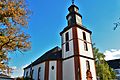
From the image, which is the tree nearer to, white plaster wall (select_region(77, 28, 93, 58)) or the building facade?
white plaster wall (select_region(77, 28, 93, 58))

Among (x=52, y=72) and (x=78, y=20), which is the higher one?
(x=78, y=20)

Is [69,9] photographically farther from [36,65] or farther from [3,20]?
[3,20]

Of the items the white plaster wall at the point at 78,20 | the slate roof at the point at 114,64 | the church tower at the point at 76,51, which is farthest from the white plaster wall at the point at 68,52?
the slate roof at the point at 114,64

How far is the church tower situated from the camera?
26578 mm

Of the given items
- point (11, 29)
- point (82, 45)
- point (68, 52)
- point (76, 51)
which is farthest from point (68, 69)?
point (11, 29)

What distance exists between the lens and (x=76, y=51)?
27500 mm

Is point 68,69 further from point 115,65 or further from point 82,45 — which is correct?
point 115,65

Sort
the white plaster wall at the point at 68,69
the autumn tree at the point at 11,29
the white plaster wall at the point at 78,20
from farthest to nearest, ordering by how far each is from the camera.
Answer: the white plaster wall at the point at 78,20, the white plaster wall at the point at 68,69, the autumn tree at the point at 11,29

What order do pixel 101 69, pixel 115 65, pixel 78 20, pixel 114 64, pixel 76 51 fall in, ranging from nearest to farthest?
1. pixel 76 51
2. pixel 78 20
3. pixel 101 69
4. pixel 115 65
5. pixel 114 64

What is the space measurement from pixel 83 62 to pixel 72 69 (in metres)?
2.23

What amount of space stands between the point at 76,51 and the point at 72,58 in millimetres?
1383

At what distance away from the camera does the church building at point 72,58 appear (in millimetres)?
26859

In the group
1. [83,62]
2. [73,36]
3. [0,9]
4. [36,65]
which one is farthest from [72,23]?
[0,9]

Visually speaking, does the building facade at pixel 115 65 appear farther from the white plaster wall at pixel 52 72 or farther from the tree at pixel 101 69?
the white plaster wall at pixel 52 72
